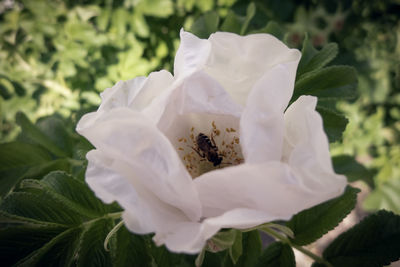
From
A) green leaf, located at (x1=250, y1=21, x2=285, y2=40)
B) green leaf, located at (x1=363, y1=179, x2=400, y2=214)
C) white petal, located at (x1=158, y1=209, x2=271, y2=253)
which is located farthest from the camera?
green leaf, located at (x1=363, y1=179, x2=400, y2=214)

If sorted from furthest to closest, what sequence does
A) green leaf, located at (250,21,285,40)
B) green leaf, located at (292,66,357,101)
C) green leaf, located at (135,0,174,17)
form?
1. green leaf, located at (135,0,174,17)
2. green leaf, located at (250,21,285,40)
3. green leaf, located at (292,66,357,101)

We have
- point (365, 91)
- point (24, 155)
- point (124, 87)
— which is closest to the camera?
point (124, 87)

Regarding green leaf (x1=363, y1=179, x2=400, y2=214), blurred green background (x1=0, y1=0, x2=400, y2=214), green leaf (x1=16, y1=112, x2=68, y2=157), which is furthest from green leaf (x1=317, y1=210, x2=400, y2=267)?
green leaf (x1=363, y1=179, x2=400, y2=214)

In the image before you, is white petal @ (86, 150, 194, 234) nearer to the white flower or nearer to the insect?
the white flower

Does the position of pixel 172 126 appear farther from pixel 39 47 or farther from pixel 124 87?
pixel 39 47

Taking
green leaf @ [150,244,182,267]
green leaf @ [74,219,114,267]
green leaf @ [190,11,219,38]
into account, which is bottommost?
→ green leaf @ [150,244,182,267]

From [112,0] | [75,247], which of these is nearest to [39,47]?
[112,0]

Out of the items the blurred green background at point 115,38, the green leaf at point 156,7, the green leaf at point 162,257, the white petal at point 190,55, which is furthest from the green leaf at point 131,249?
the green leaf at point 156,7
